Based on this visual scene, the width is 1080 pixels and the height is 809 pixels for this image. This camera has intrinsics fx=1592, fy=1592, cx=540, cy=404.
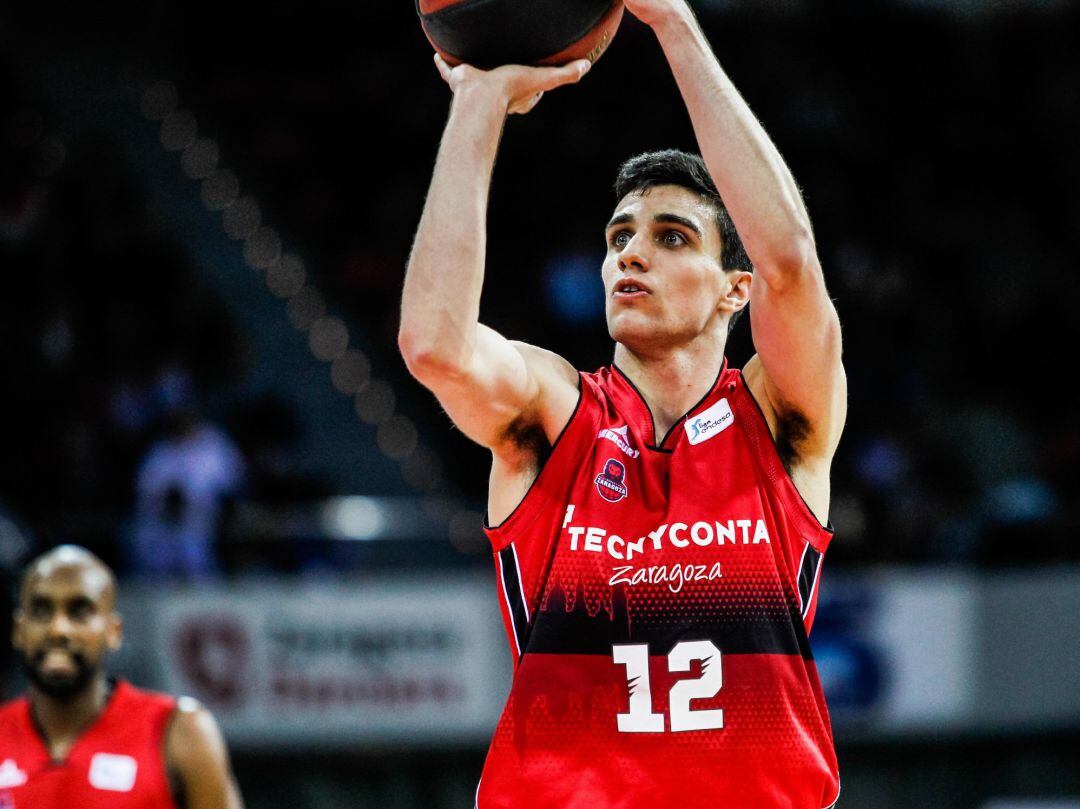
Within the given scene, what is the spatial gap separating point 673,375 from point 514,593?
0.63 metres

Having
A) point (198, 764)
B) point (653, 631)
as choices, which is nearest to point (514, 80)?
point (653, 631)

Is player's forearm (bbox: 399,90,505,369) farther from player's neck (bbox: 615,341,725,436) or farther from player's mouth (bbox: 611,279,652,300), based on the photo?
player's neck (bbox: 615,341,725,436)

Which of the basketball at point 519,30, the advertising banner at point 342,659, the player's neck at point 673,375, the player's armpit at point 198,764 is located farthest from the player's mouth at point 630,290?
the advertising banner at point 342,659

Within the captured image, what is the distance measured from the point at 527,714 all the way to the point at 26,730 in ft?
11.1

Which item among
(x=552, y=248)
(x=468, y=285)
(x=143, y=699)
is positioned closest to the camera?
(x=468, y=285)

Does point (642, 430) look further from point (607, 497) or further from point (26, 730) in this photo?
point (26, 730)

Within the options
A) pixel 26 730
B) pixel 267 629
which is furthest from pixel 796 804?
pixel 267 629

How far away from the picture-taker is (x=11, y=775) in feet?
19.7

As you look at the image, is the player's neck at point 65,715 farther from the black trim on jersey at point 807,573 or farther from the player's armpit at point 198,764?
the black trim on jersey at point 807,573

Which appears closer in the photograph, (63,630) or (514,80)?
(514,80)

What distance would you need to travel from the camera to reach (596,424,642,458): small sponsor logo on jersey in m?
3.53

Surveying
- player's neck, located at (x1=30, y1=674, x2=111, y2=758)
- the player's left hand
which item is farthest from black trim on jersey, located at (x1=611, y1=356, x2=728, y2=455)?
player's neck, located at (x1=30, y1=674, x2=111, y2=758)

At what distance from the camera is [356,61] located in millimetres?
16828

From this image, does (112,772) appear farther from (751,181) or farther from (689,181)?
(751,181)
